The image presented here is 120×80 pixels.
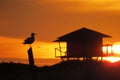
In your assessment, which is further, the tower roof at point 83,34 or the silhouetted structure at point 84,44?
the tower roof at point 83,34

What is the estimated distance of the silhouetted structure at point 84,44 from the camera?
238 feet

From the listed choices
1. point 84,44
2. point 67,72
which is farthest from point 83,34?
point 67,72

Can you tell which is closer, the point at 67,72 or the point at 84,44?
the point at 67,72

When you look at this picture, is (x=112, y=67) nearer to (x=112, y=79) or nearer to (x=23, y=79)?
(x=112, y=79)

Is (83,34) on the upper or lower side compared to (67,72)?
upper

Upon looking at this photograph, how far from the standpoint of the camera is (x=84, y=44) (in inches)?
2874

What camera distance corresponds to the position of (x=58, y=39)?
7612 cm

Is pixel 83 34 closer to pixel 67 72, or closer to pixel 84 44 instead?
pixel 84 44

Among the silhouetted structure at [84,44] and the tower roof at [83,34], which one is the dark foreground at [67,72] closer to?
the silhouetted structure at [84,44]

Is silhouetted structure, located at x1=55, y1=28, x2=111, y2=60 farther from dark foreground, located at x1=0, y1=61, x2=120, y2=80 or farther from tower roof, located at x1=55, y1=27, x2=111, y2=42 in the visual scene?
dark foreground, located at x1=0, y1=61, x2=120, y2=80

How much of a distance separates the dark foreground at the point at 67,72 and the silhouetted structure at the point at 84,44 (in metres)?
12.9

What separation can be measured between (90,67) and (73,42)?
69.6ft

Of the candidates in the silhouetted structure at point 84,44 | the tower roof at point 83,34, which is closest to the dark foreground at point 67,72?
the silhouetted structure at point 84,44

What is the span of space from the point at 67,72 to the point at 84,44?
2162cm
